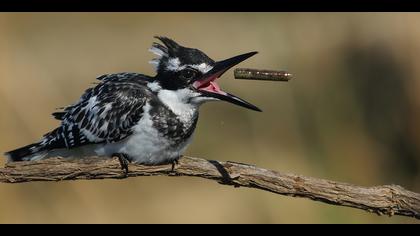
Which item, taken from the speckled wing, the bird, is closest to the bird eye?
the bird

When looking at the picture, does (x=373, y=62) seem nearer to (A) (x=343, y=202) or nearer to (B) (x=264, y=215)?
(B) (x=264, y=215)

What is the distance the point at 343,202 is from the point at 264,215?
1.97 m

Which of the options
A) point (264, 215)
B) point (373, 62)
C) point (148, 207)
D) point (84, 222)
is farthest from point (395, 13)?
point (84, 222)

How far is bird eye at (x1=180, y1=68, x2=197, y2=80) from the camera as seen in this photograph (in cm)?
368

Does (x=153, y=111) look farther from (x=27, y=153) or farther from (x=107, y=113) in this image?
(x=27, y=153)

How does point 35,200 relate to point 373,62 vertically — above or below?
below

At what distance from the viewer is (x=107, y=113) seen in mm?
3889

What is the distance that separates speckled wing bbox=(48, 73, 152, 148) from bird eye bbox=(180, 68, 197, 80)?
8.0 inches

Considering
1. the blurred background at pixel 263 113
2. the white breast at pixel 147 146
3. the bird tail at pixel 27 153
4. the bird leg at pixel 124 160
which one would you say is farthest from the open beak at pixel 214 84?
the blurred background at pixel 263 113

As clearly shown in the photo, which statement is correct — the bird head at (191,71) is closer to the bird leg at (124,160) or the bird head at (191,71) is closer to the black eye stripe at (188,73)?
the black eye stripe at (188,73)

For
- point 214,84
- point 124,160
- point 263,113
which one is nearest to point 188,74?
point 214,84

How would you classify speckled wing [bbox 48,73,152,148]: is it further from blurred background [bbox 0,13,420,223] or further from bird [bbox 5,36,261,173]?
blurred background [bbox 0,13,420,223]

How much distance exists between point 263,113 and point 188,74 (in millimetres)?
2166
